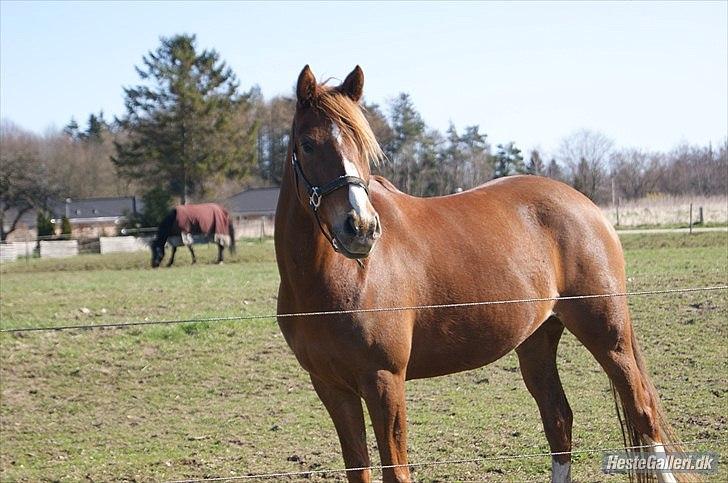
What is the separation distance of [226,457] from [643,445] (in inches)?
140

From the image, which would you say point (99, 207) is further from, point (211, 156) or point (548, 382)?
point (548, 382)

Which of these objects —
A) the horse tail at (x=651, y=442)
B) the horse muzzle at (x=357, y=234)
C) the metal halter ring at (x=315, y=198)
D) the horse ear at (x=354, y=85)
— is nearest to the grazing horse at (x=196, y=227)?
the horse tail at (x=651, y=442)

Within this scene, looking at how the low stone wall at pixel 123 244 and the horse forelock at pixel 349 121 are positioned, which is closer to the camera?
the horse forelock at pixel 349 121

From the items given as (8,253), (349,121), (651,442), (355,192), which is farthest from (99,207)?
(355,192)

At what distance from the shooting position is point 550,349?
5402mm

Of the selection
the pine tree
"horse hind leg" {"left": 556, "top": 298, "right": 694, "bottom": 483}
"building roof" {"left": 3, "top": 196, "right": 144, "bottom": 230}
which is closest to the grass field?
"horse hind leg" {"left": 556, "top": 298, "right": 694, "bottom": 483}

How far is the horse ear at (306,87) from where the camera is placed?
393cm

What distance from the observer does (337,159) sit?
3.72m

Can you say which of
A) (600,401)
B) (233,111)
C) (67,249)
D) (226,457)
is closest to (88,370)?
(226,457)

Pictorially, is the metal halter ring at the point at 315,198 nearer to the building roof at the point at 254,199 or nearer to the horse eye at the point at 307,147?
the horse eye at the point at 307,147

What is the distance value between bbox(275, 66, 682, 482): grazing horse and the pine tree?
42754 millimetres

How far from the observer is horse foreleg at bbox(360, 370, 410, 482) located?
12.4ft

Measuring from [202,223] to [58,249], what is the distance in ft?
28.4

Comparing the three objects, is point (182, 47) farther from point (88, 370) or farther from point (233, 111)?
point (88, 370)
